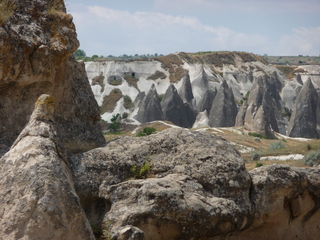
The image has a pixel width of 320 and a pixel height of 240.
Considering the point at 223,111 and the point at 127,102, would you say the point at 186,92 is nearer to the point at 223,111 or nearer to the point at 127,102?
the point at 127,102

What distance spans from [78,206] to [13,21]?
9.39 feet

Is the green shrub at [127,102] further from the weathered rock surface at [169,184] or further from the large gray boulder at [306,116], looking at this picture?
the weathered rock surface at [169,184]

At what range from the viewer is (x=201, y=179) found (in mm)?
6277

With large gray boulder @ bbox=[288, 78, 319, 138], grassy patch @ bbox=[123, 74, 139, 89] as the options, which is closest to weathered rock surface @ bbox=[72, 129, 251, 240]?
large gray boulder @ bbox=[288, 78, 319, 138]

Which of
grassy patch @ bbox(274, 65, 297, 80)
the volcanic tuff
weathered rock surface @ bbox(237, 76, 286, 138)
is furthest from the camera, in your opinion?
grassy patch @ bbox(274, 65, 297, 80)

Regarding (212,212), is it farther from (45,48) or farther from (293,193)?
(45,48)

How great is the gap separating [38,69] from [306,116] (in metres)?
67.1

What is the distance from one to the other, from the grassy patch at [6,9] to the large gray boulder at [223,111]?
65.1 metres

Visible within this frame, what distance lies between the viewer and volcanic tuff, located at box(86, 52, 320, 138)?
70.1 metres

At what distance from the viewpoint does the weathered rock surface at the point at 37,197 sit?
4.16 metres

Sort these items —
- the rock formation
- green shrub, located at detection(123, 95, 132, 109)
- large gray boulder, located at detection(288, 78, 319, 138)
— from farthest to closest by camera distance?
green shrub, located at detection(123, 95, 132, 109) → the rock formation → large gray boulder, located at detection(288, 78, 319, 138)

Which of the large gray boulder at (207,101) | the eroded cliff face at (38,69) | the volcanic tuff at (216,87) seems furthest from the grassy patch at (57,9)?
the large gray boulder at (207,101)

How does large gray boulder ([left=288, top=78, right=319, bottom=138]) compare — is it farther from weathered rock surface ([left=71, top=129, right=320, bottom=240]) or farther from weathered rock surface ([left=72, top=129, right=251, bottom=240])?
weathered rock surface ([left=72, top=129, right=251, bottom=240])

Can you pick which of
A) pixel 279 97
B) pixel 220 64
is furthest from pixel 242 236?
pixel 220 64
